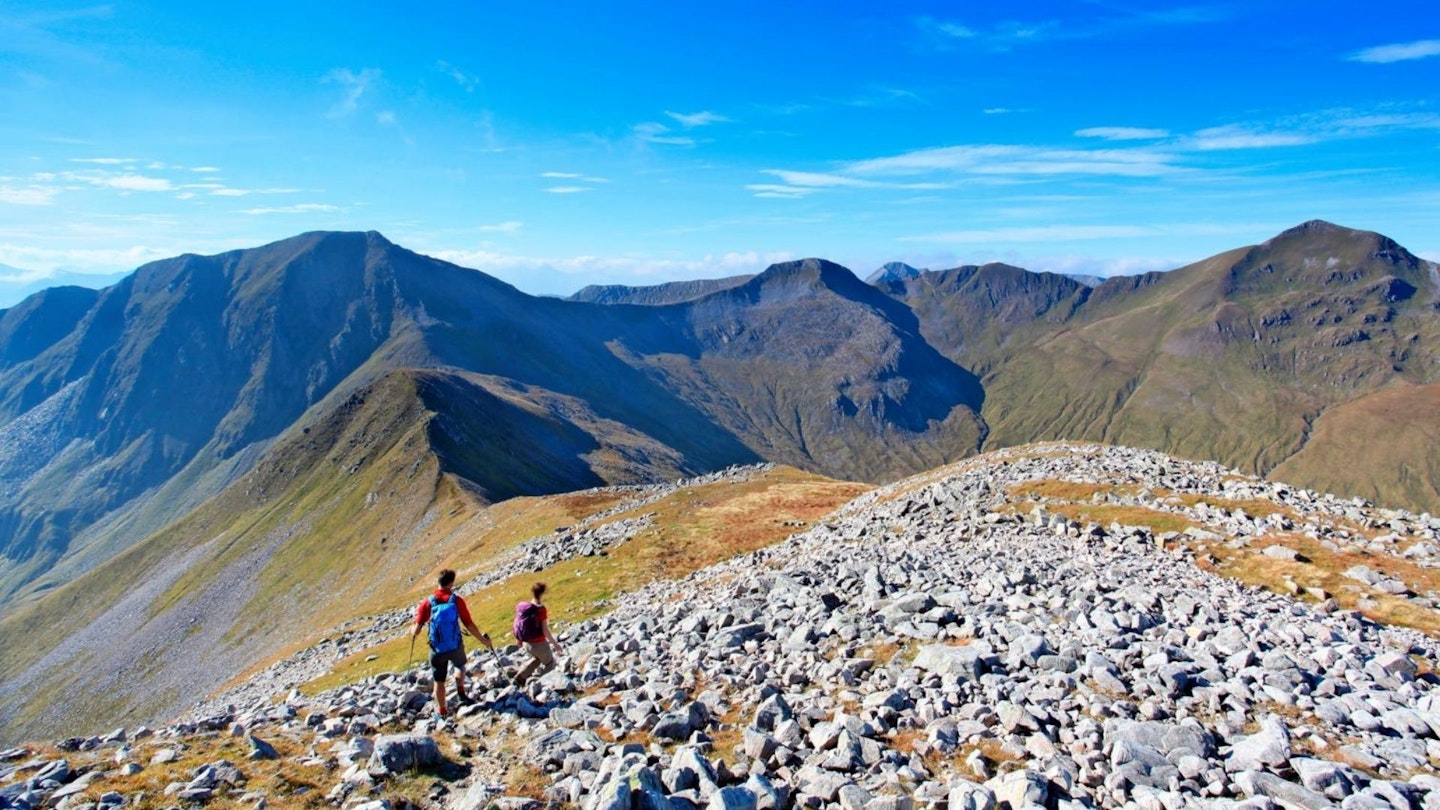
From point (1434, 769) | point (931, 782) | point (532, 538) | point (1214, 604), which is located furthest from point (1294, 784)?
point (532, 538)

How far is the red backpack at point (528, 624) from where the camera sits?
2120 cm

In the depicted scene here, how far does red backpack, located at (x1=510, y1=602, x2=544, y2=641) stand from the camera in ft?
69.6

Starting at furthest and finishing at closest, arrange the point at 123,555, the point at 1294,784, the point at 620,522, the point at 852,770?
1. the point at 123,555
2. the point at 620,522
3. the point at 852,770
4. the point at 1294,784

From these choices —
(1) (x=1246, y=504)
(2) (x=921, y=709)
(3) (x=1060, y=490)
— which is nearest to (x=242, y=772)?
(2) (x=921, y=709)

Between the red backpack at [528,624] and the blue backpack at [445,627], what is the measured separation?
1982mm

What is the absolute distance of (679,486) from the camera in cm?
8600

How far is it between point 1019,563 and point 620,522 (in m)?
41.9

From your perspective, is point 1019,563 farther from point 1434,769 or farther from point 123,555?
point 123,555

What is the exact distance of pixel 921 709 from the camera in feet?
53.7

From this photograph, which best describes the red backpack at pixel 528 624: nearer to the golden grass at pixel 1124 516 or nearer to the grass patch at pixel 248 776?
the grass patch at pixel 248 776

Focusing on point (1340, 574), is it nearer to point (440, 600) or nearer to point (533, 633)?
point (533, 633)

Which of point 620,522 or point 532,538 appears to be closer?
point 620,522

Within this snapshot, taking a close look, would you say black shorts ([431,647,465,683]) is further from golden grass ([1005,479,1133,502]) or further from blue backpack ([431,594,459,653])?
golden grass ([1005,479,1133,502])

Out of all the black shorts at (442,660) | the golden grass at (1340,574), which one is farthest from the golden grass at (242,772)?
the golden grass at (1340,574)
